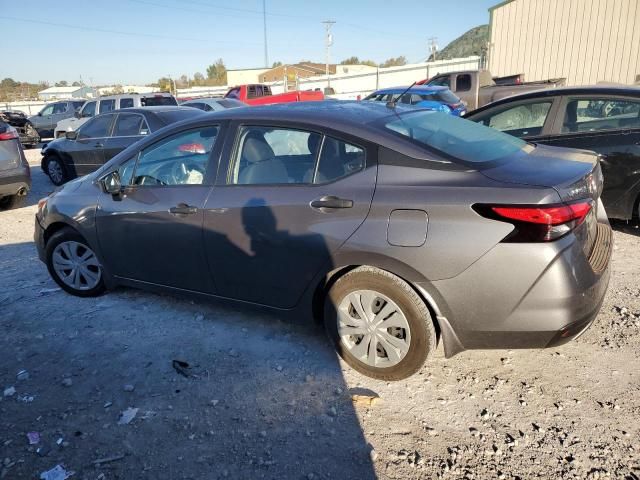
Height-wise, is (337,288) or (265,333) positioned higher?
(337,288)

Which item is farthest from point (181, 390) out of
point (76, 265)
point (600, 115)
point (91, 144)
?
point (91, 144)

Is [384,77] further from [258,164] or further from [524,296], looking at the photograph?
[524,296]

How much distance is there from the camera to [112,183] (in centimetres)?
381

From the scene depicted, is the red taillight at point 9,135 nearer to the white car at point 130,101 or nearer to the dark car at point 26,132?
the white car at point 130,101

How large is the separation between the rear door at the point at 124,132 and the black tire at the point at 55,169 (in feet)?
5.05

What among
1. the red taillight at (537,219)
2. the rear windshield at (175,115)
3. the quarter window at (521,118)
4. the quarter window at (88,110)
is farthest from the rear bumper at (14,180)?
the quarter window at (88,110)

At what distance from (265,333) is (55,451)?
1515mm

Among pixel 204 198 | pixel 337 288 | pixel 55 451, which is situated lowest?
pixel 55 451

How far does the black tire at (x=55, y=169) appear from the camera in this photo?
32.1 feet

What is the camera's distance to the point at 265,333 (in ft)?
11.8

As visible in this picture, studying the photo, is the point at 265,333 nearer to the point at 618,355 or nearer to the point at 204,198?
the point at 204,198

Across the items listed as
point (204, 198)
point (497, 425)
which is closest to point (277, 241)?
point (204, 198)

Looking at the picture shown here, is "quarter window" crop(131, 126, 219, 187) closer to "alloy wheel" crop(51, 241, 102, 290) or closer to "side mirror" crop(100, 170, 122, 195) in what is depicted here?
"side mirror" crop(100, 170, 122, 195)

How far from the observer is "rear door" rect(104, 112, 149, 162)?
8.45m
